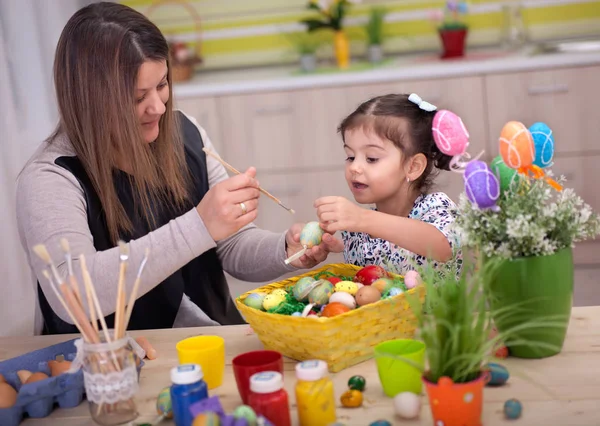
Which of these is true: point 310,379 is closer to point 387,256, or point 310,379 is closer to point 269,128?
point 387,256

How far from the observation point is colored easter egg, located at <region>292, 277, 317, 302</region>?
132cm

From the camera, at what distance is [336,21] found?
3.59 meters

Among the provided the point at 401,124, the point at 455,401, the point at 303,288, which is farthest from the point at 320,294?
the point at 401,124

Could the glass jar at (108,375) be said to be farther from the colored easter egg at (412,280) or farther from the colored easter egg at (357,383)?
the colored easter egg at (412,280)

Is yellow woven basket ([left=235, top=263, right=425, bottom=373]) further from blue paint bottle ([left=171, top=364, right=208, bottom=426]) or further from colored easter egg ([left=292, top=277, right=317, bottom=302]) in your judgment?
blue paint bottle ([left=171, top=364, right=208, bottom=426])

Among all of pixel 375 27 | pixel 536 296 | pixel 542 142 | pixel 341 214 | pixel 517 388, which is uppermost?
pixel 375 27

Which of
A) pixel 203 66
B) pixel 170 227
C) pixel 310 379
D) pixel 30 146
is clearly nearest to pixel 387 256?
pixel 170 227

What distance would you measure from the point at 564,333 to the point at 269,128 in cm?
226

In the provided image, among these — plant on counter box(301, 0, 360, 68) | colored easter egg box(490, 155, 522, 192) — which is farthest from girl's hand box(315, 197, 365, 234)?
plant on counter box(301, 0, 360, 68)

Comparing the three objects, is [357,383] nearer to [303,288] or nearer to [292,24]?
[303,288]

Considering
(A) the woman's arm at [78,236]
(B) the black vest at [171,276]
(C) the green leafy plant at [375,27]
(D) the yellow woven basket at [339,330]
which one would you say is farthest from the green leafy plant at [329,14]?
(D) the yellow woven basket at [339,330]

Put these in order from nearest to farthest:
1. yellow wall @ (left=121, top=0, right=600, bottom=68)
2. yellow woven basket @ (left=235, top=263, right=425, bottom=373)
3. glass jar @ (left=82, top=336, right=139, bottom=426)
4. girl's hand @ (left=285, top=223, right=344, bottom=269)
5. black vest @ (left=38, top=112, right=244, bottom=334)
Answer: glass jar @ (left=82, top=336, right=139, bottom=426)
yellow woven basket @ (left=235, top=263, right=425, bottom=373)
girl's hand @ (left=285, top=223, right=344, bottom=269)
black vest @ (left=38, top=112, right=244, bottom=334)
yellow wall @ (left=121, top=0, right=600, bottom=68)

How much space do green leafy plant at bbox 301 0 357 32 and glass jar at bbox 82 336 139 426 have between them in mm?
2747

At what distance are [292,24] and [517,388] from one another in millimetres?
2934
